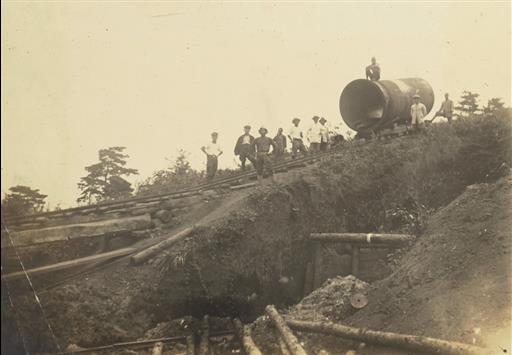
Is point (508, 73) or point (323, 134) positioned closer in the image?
point (508, 73)

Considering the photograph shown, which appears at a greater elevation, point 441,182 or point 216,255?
point 441,182

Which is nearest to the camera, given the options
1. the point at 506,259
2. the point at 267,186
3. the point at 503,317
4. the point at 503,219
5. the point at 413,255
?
the point at 503,317

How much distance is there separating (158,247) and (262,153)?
400 cm

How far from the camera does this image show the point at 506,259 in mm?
6465

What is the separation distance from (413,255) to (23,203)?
705cm

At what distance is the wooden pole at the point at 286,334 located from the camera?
640 cm

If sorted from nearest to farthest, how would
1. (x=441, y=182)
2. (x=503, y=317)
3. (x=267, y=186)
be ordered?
(x=503, y=317)
(x=267, y=186)
(x=441, y=182)

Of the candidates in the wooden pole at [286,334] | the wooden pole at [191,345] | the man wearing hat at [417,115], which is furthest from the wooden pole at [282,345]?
the man wearing hat at [417,115]

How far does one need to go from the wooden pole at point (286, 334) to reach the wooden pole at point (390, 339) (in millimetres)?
178

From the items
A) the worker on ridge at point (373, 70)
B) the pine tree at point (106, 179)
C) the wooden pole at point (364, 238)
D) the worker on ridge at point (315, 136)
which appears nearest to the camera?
the wooden pole at point (364, 238)

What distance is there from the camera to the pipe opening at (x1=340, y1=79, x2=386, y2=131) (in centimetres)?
1384

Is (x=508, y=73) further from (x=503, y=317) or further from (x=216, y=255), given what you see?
(x=216, y=255)

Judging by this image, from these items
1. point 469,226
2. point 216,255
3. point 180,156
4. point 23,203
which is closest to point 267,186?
point 216,255

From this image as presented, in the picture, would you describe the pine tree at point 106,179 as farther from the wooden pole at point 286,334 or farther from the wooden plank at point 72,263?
the wooden pole at point 286,334
